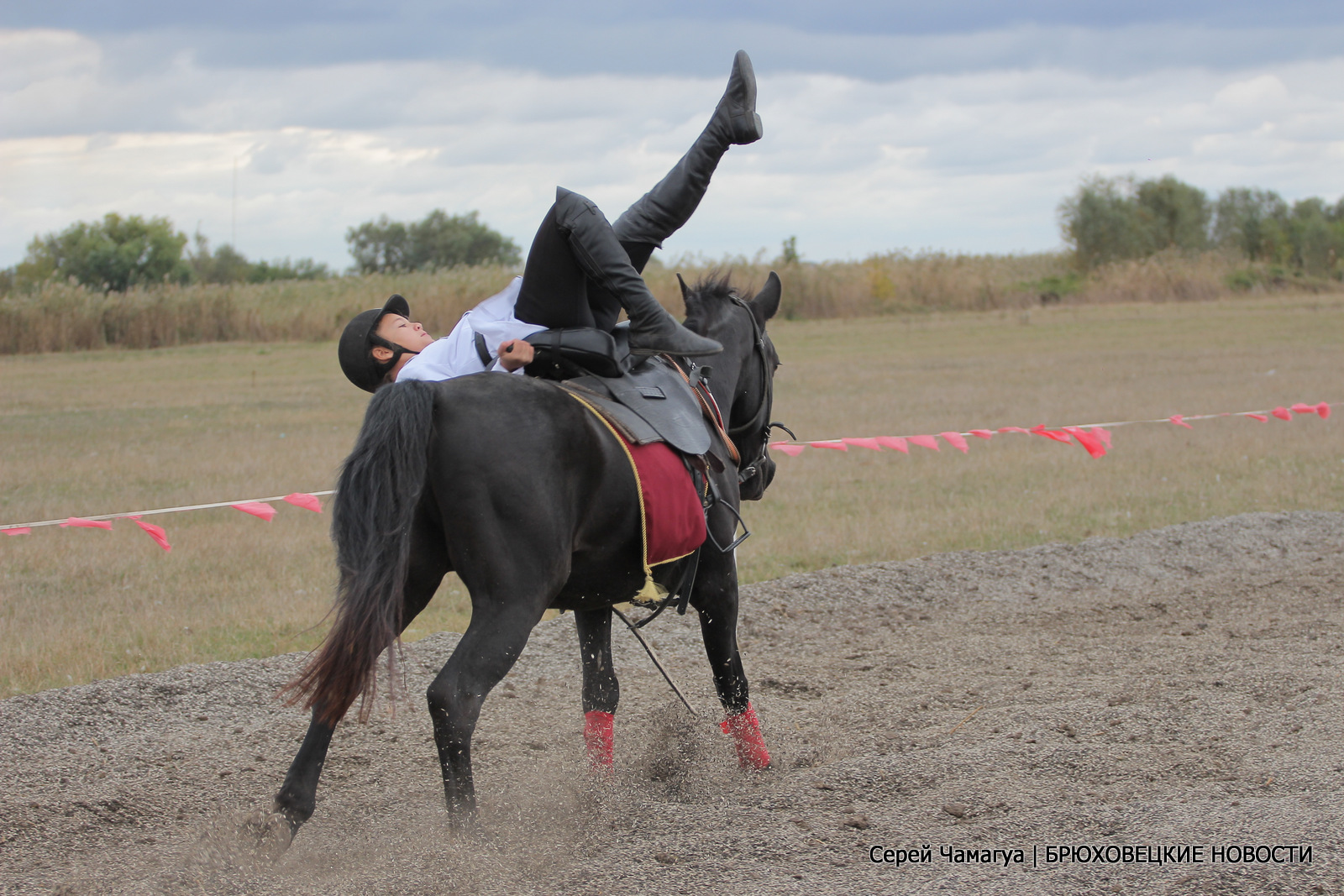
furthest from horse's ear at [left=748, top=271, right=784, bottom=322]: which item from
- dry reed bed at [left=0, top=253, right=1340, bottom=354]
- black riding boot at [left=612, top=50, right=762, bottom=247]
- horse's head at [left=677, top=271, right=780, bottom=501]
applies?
dry reed bed at [left=0, top=253, right=1340, bottom=354]

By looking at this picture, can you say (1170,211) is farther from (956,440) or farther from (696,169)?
(696,169)

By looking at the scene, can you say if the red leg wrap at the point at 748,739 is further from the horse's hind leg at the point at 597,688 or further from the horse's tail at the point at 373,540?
the horse's tail at the point at 373,540

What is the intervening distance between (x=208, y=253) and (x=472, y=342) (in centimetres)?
5927

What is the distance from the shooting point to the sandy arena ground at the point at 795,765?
3191mm

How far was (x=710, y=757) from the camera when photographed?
173 inches

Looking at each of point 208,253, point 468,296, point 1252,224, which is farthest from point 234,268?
point 1252,224

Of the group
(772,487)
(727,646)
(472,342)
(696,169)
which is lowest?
(772,487)

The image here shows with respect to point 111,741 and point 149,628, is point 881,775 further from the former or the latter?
point 149,628

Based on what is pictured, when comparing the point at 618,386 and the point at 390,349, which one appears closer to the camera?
the point at 618,386

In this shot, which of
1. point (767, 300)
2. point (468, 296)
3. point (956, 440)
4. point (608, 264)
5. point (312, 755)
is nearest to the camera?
point (312, 755)

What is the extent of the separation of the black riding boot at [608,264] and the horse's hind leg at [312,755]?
102 centimetres

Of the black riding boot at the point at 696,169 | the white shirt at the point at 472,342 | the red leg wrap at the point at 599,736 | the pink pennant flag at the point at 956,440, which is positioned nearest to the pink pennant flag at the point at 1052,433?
the pink pennant flag at the point at 956,440

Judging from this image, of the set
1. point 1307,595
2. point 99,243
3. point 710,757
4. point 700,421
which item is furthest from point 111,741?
point 99,243

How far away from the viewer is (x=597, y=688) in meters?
4.20
